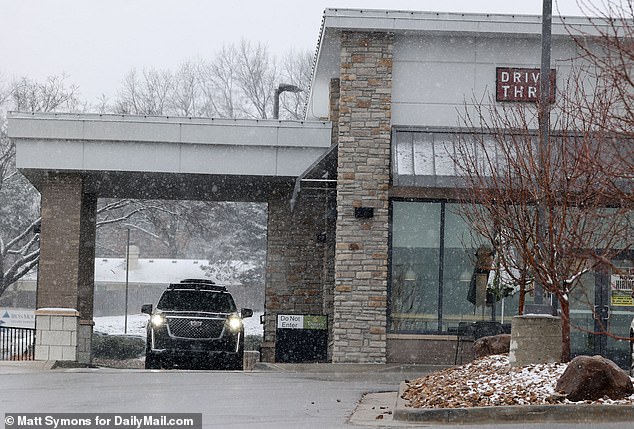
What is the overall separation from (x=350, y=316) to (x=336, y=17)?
19.0 ft

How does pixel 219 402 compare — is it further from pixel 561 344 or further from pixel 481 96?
pixel 481 96

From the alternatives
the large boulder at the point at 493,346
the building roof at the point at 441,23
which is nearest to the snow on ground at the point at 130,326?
the building roof at the point at 441,23

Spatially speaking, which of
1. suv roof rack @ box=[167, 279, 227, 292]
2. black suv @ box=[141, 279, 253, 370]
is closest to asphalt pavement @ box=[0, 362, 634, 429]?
black suv @ box=[141, 279, 253, 370]

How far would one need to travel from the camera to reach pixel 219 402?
13.2 metres

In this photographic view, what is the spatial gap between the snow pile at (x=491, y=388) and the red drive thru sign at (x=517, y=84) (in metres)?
7.59

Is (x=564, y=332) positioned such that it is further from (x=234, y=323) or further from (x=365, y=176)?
(x=234, y=323)

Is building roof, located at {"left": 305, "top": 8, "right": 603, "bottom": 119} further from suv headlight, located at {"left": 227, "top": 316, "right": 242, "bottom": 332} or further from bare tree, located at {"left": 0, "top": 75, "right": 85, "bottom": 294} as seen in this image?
bare tree, located at {"left": 0, "top": 75, "right": 85, "bottom": 294}

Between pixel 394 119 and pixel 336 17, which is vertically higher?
pixel 336 17

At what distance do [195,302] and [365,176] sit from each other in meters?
4.33

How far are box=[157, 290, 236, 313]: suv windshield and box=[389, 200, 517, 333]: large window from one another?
3.45 meters

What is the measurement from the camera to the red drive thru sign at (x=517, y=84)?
2036 centimetres

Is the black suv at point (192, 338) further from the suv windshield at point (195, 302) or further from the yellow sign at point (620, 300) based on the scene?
the yellow sign at point (620, 300)

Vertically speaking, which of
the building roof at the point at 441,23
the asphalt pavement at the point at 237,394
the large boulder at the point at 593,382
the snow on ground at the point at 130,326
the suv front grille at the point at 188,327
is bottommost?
the snow on ground at the point at 130,326

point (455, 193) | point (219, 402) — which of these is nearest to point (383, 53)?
point (455, 193)
